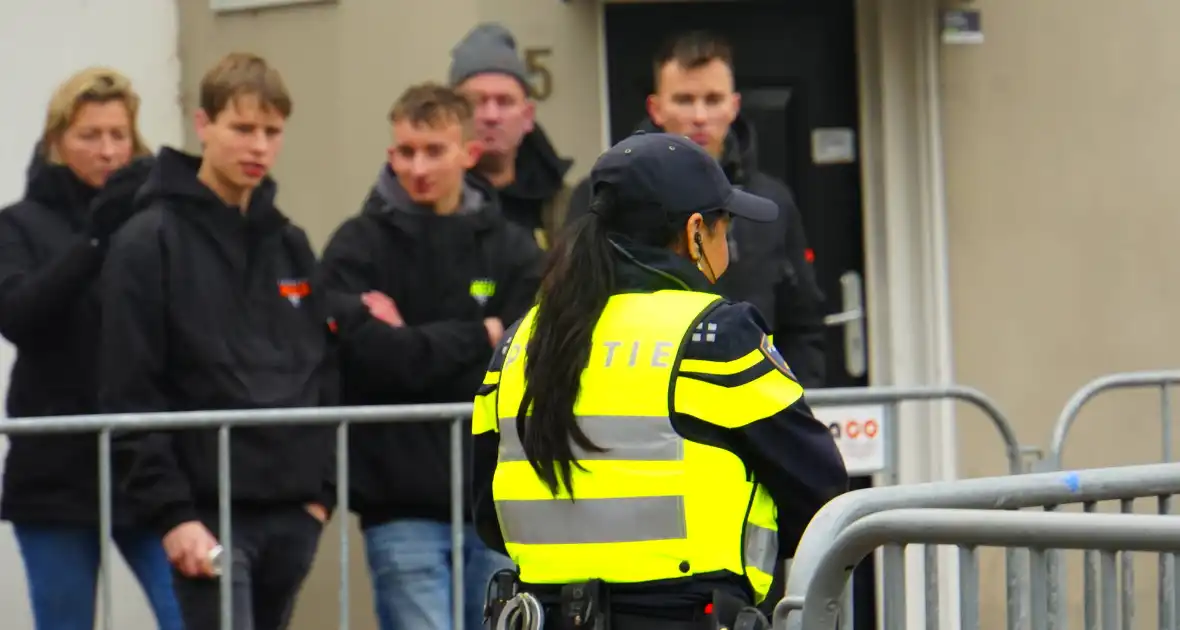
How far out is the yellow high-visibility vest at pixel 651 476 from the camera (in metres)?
3.21

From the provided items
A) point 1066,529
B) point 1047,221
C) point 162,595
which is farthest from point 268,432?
point 1047,221

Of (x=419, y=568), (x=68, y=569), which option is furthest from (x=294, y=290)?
(x=68, y=569)

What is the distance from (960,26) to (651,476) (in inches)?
154

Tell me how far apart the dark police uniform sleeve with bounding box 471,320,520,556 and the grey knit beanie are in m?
2.19

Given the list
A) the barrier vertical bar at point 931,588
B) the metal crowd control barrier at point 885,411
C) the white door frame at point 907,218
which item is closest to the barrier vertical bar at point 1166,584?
the barrier vertical bar at point 931,588

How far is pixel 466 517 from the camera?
16.3ft

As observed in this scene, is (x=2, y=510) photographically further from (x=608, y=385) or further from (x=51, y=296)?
(x=608, y=385)

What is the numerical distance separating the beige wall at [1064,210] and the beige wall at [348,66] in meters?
1.40

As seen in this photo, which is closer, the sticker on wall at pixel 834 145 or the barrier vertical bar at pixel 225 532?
the barrier vertical bar at pixel 225 532

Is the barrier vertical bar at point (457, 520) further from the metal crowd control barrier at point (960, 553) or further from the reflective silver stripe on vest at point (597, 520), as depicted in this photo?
the metal crowd control barrier at point (960, 553)

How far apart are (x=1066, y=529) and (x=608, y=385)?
824mm

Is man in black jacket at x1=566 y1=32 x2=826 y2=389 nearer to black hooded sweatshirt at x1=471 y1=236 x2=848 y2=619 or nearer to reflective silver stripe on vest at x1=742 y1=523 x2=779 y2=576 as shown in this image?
black hooded sweatshirt at x1=471 y1=236 x2=848 y2=619

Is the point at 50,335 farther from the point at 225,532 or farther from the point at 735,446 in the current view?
the point at 735,446

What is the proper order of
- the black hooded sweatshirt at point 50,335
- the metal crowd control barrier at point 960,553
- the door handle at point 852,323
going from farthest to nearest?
the door handle at point 852,323
the black hooded sweatshirt at point 50,335
the metal crowd control barrier at point 960,553
